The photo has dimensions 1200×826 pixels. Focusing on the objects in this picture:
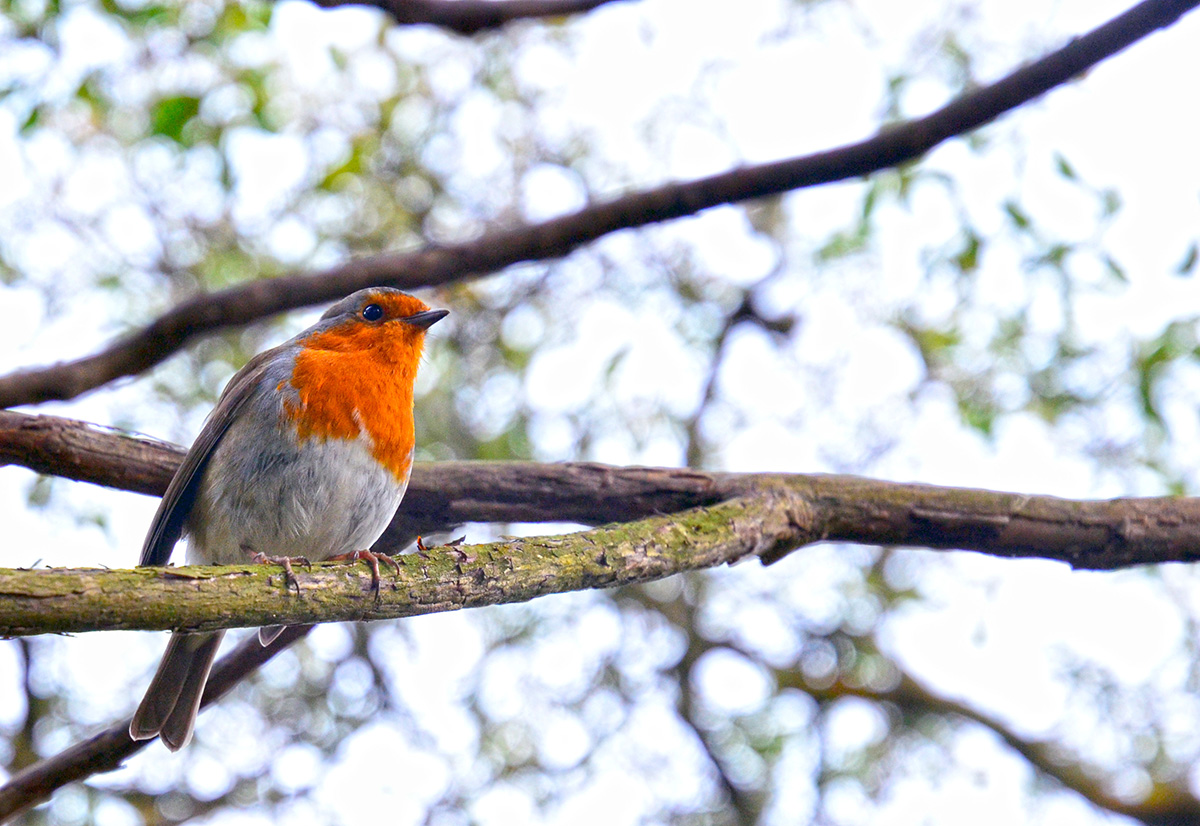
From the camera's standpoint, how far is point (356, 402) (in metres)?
3.45

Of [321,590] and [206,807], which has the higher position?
[321,590]

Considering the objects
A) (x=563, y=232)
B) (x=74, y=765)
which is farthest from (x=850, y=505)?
(x=74, y=765)

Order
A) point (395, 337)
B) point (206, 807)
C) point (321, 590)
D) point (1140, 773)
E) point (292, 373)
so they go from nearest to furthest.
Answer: point (321, 590) → point (292, 373) → point (395, 337) → point (206, 807) → point (1140, 773)

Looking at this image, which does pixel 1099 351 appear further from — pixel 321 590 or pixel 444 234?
pixel 321 590

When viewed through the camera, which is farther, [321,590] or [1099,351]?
[1099,351]

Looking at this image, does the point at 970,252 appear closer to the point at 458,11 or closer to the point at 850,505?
the point at 850,505

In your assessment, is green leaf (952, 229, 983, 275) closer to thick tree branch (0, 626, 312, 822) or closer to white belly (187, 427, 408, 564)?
white belly (187, 427, 408, 564)

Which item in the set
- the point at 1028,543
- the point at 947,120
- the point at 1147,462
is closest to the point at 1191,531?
the point at 1028,543

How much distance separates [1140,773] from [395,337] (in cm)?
534

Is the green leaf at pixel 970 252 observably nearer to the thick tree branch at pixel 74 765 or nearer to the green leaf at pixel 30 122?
the thick tree branch at pixel 74 765

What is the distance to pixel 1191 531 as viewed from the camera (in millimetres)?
3561

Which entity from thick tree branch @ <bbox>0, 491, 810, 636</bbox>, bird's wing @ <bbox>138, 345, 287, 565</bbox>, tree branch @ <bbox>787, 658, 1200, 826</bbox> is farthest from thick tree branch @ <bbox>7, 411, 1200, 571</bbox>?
tree branch @ <bbox>787, 658, 1200, 826</bbox>

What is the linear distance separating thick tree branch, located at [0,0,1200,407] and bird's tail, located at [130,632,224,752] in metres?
0.95

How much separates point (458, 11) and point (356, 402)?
4.80 feet
